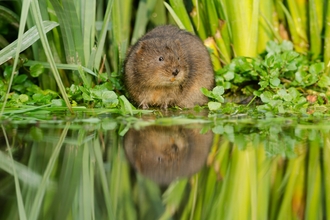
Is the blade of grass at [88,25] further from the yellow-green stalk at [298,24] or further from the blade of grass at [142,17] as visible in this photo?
the yellow-green stalk at [298,24]

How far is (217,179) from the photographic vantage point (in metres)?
2.37

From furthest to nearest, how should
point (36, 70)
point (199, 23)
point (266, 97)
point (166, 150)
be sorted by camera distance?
point (199, 23) → point (36, 70) → point (266, 97) → point (166, 150)

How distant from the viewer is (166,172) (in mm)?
2518

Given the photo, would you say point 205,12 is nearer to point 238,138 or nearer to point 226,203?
point 238,138

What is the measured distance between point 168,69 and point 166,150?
184 cm

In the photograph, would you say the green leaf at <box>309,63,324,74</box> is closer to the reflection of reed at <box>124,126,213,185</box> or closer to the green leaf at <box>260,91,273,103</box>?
the green leaf at <box>260,91,273,103</box>

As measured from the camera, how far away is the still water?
6.88ft

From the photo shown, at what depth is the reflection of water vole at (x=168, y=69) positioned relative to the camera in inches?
188

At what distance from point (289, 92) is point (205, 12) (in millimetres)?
1018

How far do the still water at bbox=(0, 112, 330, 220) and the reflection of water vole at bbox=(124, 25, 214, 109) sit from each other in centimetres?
118

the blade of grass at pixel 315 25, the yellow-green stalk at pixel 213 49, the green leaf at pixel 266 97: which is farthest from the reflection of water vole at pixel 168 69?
the blade of grass at pixel 315 25

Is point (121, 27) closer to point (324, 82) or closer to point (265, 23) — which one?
point (265, 23)

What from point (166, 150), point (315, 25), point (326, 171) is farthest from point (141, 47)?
point (326, 171)

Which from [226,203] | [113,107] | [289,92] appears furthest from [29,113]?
[226,203]
